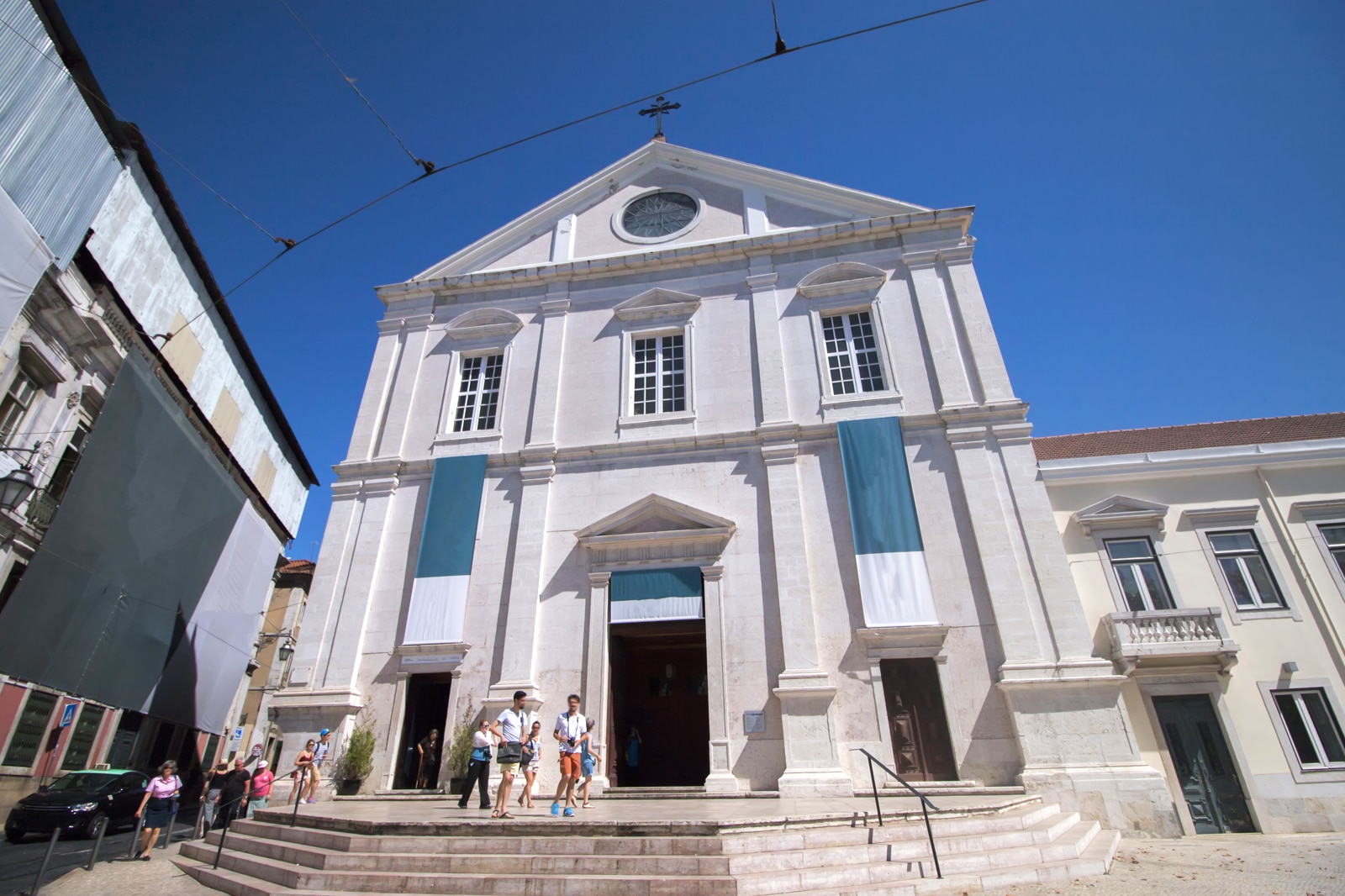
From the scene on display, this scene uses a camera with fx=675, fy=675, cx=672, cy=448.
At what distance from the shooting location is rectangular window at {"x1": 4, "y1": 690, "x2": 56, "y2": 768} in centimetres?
1616

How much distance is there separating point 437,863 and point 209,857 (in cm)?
462

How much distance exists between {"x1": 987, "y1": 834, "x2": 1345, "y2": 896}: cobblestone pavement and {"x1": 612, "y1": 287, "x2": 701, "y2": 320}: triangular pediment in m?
13.2

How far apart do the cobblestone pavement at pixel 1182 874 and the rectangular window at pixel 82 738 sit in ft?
40.8

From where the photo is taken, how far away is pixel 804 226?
17.7 m

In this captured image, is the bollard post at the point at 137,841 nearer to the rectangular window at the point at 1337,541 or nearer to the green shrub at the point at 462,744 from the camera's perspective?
the green shrub at the point at 462,744

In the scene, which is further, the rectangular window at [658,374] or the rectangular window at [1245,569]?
the rectangular window at [658,374]

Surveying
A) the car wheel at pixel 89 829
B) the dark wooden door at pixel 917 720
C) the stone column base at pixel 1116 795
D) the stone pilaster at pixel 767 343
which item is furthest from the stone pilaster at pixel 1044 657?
the car wheel at pixel 89 829

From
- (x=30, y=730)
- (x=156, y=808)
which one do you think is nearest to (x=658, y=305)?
(x=156, y=808)

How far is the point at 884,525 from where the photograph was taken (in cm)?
1353

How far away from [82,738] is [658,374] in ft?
64.7

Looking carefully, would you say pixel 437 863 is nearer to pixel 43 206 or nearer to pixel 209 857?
pixel 209 857

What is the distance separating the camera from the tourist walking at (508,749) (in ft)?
28.7

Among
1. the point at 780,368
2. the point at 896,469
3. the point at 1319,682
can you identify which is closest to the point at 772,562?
the point at 896,469

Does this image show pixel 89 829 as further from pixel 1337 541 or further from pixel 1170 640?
pixel 1337 541
